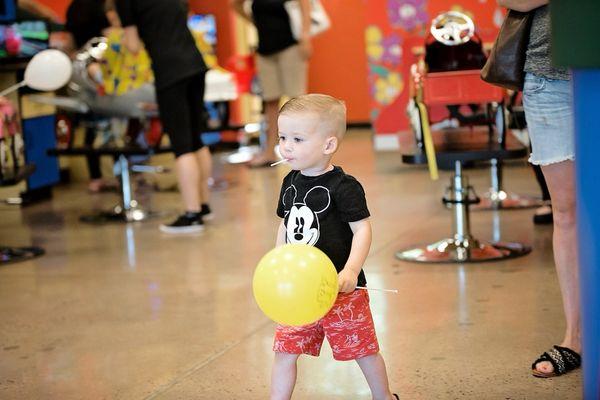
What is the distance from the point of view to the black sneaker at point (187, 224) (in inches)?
247

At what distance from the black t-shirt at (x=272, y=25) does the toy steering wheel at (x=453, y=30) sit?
12.2 ft

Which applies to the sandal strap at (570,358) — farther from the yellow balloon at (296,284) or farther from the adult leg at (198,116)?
the adult leg at (198,116)

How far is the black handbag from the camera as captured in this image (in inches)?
121

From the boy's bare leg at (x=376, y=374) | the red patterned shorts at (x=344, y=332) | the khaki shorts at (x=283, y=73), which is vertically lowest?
the boy's bare leg at (x=376, y=374)

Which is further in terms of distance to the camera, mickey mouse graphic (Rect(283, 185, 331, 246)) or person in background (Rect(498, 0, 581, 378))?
person in background (Rect(498, 0, 581, 378))

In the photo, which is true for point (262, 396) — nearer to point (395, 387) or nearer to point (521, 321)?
point (395, 387)

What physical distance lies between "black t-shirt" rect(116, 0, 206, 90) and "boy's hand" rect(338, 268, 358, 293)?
3698 mm

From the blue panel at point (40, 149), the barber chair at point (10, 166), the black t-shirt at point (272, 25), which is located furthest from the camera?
the black t-shirt at point (272, 25)

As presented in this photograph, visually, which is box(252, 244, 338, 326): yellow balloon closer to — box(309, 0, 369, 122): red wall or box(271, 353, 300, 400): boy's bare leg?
box(271, 353, 300, 400): boy's bare leg

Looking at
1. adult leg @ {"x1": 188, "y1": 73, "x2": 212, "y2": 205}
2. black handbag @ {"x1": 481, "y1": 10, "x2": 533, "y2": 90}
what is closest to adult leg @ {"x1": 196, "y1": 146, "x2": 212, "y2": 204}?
adult leg @ {"x1": 188, "y1": 73, "x2": 212, "y2": 205}

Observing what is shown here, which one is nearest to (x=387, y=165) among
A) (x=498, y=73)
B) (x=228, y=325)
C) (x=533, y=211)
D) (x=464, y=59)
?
(x=533, y=211)

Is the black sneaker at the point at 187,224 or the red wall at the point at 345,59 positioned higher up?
the red wall at the point at 345,59

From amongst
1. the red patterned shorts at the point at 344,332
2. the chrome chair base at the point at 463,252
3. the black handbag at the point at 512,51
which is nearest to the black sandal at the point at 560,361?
the red patterned shorts at the point at 344,332

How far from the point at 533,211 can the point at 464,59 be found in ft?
5.05
